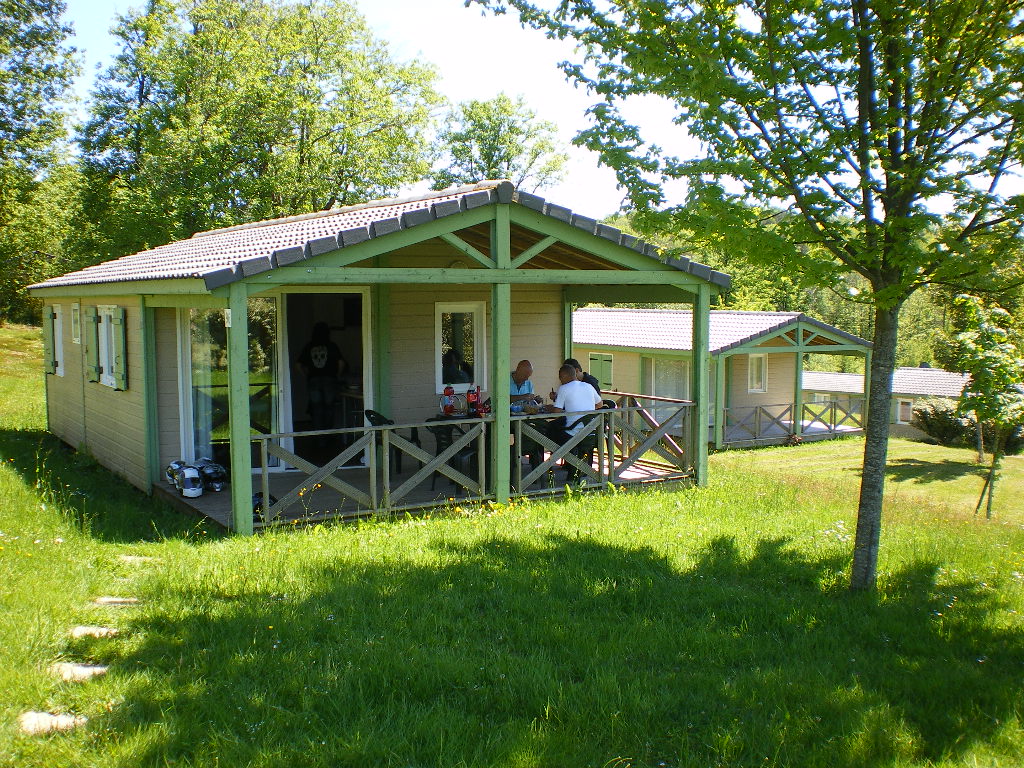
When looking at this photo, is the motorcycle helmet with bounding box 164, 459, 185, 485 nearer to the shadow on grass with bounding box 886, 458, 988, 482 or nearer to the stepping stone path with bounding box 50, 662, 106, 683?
the stepping stone path with bounding box 50, 662, 106, 683

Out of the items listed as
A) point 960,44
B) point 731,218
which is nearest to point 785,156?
point 731,218

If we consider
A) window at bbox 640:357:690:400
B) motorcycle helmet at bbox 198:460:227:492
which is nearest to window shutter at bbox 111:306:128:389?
motorcycle helmet at bbox 198:460:227:492

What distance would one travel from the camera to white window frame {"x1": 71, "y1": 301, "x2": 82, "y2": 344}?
509 inches

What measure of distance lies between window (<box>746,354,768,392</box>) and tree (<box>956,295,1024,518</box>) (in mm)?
8875

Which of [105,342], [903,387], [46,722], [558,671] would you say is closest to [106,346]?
[105,342]

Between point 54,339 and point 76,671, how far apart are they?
12.1 meters

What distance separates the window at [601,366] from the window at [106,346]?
61.1ft

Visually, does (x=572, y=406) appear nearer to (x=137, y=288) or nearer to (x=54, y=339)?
(x=137, y=288)

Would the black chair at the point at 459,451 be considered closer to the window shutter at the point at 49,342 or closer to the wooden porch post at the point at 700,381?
the wooden porch post at the point at 700,381

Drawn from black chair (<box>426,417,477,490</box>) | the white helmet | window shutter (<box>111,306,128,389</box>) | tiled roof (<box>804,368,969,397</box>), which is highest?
window shutter (<box>111,306,128,389</box>)

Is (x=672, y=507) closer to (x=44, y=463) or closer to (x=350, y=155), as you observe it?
(x=44, y=463)

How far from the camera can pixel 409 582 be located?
240 inches

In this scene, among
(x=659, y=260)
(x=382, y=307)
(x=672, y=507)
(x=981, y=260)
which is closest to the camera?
(x=981, y=260)

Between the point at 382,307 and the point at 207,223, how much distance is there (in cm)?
1690
